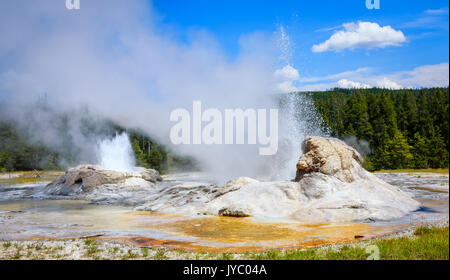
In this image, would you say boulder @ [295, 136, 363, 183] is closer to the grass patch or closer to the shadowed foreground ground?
the shadowed foreground ground

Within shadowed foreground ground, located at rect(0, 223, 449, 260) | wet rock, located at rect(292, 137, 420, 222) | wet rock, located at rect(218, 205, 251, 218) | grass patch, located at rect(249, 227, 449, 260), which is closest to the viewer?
grass patch, located at rect(249, 227, 449, 260)

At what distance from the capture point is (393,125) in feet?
167

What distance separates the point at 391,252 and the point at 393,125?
4828 centimetres

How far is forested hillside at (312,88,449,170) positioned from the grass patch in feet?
103

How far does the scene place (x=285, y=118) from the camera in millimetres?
32281

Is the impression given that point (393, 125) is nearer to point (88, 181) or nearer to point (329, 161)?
point (329, 161)

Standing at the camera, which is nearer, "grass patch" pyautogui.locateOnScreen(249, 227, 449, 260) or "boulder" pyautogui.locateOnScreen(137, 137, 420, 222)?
"grass patch" pyautogui.locateOnScreen(249, 227, 449, 260)

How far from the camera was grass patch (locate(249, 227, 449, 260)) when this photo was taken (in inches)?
271

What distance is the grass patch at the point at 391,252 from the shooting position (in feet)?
22.6

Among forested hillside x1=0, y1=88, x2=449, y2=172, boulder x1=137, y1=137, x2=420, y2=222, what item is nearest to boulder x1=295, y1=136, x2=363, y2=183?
boulder x1=137, y1=137, x2=420, y2=222

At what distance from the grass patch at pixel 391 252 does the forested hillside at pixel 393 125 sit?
1242 inches

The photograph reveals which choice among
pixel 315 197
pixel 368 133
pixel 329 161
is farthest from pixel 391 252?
pixel 368 133


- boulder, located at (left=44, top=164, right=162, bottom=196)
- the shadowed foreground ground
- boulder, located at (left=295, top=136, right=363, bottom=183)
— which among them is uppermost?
boulder, located at (left=295, top=136, right=363, bottom=183)
